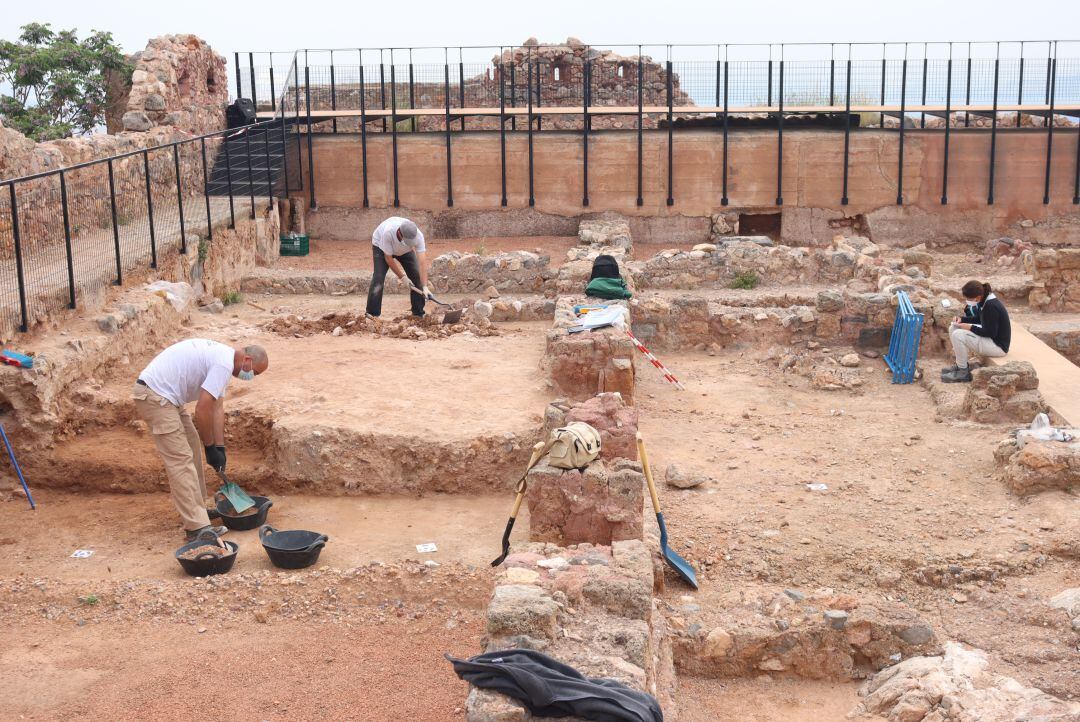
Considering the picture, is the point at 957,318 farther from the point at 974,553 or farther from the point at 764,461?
the point at 974,553

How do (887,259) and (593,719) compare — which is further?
(887,259)

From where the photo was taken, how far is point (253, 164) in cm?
2027

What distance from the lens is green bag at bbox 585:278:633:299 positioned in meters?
13.5

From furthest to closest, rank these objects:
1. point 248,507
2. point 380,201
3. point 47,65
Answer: point 47,65 → point 380,201 → point 248,507

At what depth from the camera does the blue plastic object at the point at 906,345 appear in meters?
12.7

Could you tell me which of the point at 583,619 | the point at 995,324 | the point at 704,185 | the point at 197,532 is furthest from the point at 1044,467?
the point at 704,185

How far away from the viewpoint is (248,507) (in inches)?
340

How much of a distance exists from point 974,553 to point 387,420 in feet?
15.7

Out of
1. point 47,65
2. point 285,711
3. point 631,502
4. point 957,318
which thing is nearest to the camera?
point 285,711

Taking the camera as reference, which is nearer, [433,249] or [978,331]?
[978,331]

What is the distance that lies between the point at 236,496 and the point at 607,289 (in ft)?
19.8

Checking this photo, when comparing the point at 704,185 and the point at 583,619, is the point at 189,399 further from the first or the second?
the point at 704,185

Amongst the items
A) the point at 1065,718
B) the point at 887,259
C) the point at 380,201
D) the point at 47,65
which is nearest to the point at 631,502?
the point at 1065,718

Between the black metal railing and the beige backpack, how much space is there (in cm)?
575
